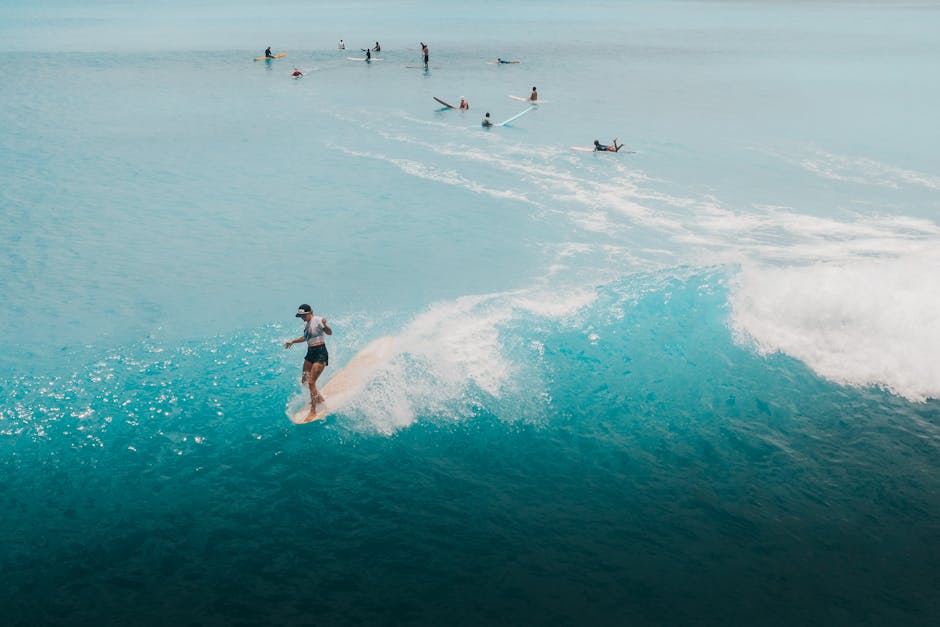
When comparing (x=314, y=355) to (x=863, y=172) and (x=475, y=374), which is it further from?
(x=863, y=172)

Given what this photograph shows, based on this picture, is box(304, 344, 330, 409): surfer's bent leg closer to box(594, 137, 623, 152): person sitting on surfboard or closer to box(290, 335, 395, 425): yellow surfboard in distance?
box(290, 335, 395, 425): yellow surfboard in distance

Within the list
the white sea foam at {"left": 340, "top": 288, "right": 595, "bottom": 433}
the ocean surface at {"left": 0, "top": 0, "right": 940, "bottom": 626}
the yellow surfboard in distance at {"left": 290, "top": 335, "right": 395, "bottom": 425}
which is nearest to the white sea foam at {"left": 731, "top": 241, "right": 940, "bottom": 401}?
the ocean surface at {"left": 0, "top": 0, "right": 940, "bottom": 626}

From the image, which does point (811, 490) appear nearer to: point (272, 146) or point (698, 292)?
point (698, 292)

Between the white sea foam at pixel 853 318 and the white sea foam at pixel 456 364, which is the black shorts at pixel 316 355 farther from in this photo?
the white sea foam at pixel 853 318

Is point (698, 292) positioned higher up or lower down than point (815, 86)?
lower down

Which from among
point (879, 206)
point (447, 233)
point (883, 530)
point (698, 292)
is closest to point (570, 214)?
point (447, 233)
